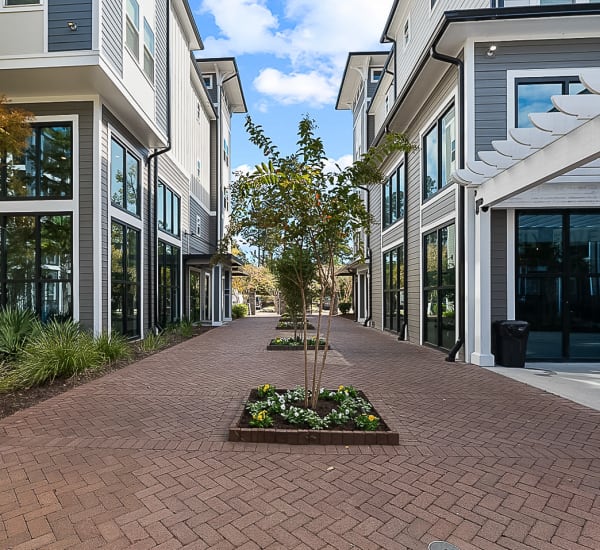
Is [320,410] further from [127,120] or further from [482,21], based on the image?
[127,120]

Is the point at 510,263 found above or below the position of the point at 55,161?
below

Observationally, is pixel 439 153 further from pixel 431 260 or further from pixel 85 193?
pixel 85 193

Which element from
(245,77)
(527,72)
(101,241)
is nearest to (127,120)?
(101,241)

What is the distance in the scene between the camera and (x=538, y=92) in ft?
27.2

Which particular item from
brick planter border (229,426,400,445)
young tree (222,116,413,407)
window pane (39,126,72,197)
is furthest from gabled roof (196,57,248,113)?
brick planter border (229,426,400,445)

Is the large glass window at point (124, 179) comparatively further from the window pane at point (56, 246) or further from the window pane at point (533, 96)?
the window pane at point (533, 96)

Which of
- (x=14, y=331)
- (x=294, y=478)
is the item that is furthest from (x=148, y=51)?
(x=294, y=478)

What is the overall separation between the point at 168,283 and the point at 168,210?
2508 mm

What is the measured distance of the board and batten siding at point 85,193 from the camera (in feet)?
29.0

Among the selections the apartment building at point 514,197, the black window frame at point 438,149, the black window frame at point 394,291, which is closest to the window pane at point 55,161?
the apartment building at point 514,197

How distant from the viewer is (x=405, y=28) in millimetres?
13703

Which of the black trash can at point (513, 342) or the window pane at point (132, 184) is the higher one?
the window pane at point (132, 184)

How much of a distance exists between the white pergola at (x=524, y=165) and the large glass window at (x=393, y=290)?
17.1 feet

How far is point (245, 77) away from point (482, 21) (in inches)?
633
